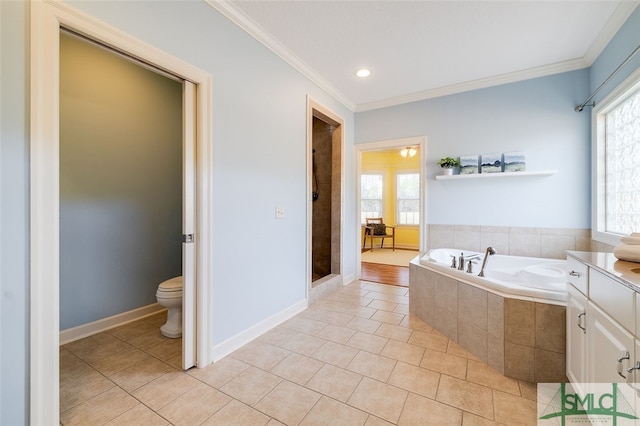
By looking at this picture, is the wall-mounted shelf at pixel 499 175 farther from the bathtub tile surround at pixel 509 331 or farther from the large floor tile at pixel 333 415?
the large floor tile at pixel 333 415

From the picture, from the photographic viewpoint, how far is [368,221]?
7.33 metres

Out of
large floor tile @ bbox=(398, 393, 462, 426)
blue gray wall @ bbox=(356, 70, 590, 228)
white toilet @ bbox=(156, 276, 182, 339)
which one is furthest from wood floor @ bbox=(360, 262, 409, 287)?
white toilet @ bbox=(156, 276, 182, 339)

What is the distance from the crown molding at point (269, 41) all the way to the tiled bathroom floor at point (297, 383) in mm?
2583

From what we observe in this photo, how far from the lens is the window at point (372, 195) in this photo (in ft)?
24.5

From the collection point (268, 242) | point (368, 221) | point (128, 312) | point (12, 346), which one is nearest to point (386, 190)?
point (368, 221)

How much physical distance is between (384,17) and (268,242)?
6.90 feet

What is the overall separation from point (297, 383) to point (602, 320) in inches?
63.4

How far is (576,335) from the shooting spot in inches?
58.6

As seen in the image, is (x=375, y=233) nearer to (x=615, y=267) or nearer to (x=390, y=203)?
(x=390, y=203)

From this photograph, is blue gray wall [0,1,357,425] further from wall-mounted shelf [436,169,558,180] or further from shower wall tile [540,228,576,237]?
shower wall tile [540,228,576,237]

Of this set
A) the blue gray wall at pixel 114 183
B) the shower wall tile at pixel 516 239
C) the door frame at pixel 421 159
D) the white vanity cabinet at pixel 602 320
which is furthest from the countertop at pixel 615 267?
the blue gray wall at pixel 114 183

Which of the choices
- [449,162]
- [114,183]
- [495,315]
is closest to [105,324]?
[114,183]

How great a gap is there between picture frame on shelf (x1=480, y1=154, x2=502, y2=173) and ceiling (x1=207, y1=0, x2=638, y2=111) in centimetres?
87

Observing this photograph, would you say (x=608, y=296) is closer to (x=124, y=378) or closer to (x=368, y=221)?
(x=124, y=378)
